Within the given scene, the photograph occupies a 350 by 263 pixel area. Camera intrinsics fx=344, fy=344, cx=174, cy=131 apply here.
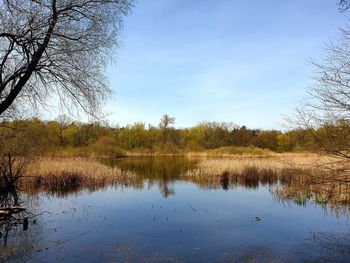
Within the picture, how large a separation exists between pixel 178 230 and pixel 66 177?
9799 mm

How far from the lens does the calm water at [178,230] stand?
707 centimetres

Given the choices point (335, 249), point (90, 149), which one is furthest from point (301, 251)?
point (90, 149)

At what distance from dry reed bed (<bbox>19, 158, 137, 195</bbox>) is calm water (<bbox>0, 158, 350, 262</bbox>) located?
224 cm

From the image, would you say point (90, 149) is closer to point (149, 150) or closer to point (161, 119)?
point (149, 150)

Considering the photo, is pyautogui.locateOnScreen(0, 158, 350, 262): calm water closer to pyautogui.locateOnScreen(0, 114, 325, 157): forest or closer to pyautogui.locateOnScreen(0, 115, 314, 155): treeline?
pyautogui.locateOnScreen(0, 114, 325, 157): forest

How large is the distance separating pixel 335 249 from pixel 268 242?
56.0 inches

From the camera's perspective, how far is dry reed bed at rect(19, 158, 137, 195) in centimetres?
1623

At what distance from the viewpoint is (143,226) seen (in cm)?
971

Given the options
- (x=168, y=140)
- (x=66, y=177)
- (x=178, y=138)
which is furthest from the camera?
(x=178, y=138)

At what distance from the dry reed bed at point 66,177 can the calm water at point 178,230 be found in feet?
7.36

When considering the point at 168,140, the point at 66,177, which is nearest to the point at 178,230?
the point at 66,177

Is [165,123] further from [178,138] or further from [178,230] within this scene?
[178,230]

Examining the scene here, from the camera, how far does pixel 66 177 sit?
1731 cm

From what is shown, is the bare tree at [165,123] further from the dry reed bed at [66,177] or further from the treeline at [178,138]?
the dry reed bed at [66,177]
